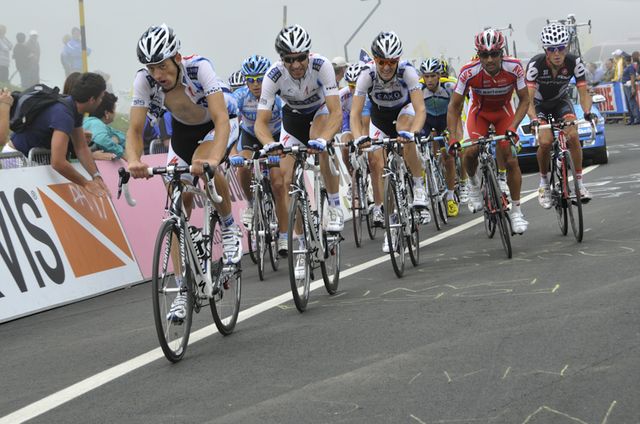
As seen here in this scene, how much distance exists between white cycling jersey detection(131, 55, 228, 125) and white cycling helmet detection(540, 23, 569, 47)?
508 centimetres

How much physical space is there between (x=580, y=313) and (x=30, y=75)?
44.1 feet

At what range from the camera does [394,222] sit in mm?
10953

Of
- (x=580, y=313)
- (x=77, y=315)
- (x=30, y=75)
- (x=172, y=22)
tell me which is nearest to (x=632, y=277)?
(x=580, y=313)

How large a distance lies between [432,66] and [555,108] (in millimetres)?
2774

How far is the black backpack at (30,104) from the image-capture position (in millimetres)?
11734

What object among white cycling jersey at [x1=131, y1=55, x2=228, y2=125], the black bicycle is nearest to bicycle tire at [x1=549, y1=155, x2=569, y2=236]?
white cycling jersey at [x1=131, y1=55, x2=228, y2=125]

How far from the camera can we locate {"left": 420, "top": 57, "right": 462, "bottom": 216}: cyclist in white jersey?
15789 mm

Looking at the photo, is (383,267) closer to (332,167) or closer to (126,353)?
(332,167)

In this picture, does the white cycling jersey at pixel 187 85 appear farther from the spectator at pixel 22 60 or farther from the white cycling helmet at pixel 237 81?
the spectator at pixel 22 60

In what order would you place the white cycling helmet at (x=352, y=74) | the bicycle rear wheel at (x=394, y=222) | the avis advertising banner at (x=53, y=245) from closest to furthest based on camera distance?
1. the avis advertising banner at (x=53, y=245)
2. the bicycle rear wheel at (x=394, y=222)
3. the white cycling helmet at (x=352, y=74)

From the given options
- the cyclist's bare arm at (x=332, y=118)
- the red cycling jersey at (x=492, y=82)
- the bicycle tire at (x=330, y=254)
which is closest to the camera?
the bicycle tire at (x=330, y=254)

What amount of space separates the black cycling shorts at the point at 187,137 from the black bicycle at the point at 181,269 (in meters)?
0.84

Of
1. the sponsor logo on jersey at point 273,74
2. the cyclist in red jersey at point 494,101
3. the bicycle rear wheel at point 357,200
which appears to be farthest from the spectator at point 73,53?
the sponsor logo on jersey at point 273,74

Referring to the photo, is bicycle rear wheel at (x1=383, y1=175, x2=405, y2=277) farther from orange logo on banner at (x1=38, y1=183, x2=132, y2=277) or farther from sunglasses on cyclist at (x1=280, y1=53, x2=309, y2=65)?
orange logo on banner at (x1=38, y1=183, x2=132, y2=277)
